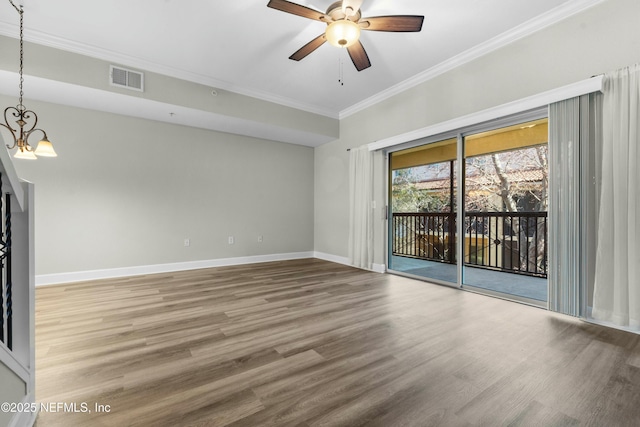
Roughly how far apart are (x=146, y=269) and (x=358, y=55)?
4246 millimetres

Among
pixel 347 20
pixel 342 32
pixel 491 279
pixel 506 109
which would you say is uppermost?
pixel 347 20

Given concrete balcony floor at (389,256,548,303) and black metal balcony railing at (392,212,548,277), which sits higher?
black metal balcony railing at (392,212,548,277)

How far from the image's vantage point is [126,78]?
3463mm

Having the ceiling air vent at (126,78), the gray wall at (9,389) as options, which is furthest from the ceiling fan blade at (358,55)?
the gray wall at (9,389)

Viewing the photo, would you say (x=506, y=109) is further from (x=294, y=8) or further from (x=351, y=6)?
(x=294, y=8)

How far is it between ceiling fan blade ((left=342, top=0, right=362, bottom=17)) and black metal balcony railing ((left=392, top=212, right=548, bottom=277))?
2.83 m

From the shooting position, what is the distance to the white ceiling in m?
2.60

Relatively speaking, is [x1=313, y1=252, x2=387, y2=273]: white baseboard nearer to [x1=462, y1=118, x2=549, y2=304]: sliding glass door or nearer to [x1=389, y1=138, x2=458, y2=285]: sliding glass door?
[x1=389, y1=138, x2=458, y2=285]: sliding glass door

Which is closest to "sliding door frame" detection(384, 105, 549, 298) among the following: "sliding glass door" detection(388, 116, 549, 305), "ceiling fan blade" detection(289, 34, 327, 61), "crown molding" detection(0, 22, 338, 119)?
"sliding glass door" detection(388, 116, 549, 305)

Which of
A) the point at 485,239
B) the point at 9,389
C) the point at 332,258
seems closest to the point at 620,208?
the point at 485,239

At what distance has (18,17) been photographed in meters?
2.74

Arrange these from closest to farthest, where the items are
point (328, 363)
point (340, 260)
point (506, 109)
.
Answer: point (328, 363)
point (506, 109)
point (340, 260)

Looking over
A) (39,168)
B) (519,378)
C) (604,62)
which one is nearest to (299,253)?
(39,168)

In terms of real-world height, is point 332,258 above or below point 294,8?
below
